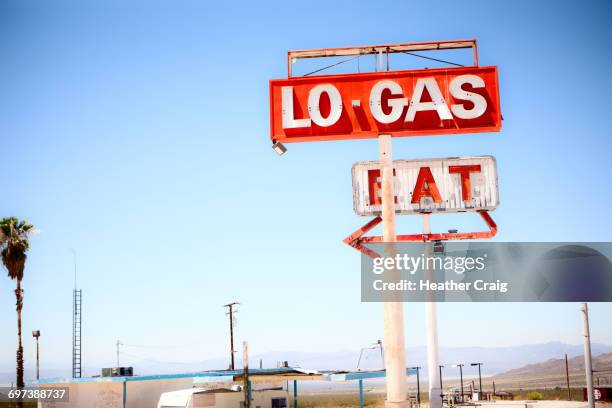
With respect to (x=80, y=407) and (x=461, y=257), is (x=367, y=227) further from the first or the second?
(x=80, y=407)

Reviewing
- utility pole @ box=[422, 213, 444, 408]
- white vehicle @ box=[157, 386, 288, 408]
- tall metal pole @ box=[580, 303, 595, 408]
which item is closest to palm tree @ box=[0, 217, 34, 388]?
white vehicle @ box=[157, 386, 288, 408]

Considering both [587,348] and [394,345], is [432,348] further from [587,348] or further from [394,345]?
[394,345]

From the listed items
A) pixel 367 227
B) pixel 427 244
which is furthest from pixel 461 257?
pixel 367 227

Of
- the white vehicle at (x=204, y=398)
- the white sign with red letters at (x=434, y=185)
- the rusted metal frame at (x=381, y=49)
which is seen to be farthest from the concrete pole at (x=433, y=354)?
the white vehicle at (x=204, y=398)

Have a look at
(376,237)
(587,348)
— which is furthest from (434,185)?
(587,348)

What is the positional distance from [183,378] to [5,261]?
1909 cm

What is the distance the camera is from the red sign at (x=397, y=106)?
69.0ft

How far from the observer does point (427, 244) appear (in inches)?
924

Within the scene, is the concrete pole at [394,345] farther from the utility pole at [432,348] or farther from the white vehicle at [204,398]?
the white vehicle at [204,398]

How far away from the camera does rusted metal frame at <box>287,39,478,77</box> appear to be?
70.5 feet

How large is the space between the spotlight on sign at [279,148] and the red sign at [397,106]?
20 cm

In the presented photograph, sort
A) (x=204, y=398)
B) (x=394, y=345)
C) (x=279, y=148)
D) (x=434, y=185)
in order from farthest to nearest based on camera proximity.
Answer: (x=204, y=398), (x=434, y=185), (x=279, y=148), (x=394, y=345)

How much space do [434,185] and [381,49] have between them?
439cm

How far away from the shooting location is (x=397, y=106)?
68.9 ft
